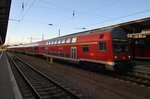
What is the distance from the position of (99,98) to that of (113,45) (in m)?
5.87

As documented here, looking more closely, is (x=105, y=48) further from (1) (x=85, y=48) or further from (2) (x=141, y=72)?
(2) (x=141, y=72)

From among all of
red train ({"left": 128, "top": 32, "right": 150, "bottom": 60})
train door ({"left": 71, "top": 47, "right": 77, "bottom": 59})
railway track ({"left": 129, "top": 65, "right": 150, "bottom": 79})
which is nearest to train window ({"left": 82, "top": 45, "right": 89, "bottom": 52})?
train door ({"left": 71, "top": 47, "right": 77, "bottom": 59})

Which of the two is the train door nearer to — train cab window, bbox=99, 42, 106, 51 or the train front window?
train cab window, bbox=99, 42, 106, 51

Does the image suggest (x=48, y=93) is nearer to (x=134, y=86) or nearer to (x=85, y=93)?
(x=85, y=93)

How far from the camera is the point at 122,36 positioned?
561 inches

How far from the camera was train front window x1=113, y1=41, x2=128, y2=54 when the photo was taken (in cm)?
1345

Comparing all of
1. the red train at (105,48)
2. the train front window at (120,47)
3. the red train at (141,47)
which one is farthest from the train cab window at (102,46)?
the red train at (141,47)

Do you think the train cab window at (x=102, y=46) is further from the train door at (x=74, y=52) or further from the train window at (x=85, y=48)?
the train door at (x=74, y=52)

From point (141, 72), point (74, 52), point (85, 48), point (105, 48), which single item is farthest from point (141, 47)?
point (105, 48)

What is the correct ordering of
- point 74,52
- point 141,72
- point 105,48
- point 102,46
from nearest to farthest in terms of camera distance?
1. point 105,48
2. point 102,46
3. point 141,72
4. point 74,52

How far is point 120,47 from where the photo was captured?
13.8 metres

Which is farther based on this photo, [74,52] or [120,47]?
[74,52]

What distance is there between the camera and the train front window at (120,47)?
44.1 feet

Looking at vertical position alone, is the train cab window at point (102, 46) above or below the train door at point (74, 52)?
above
